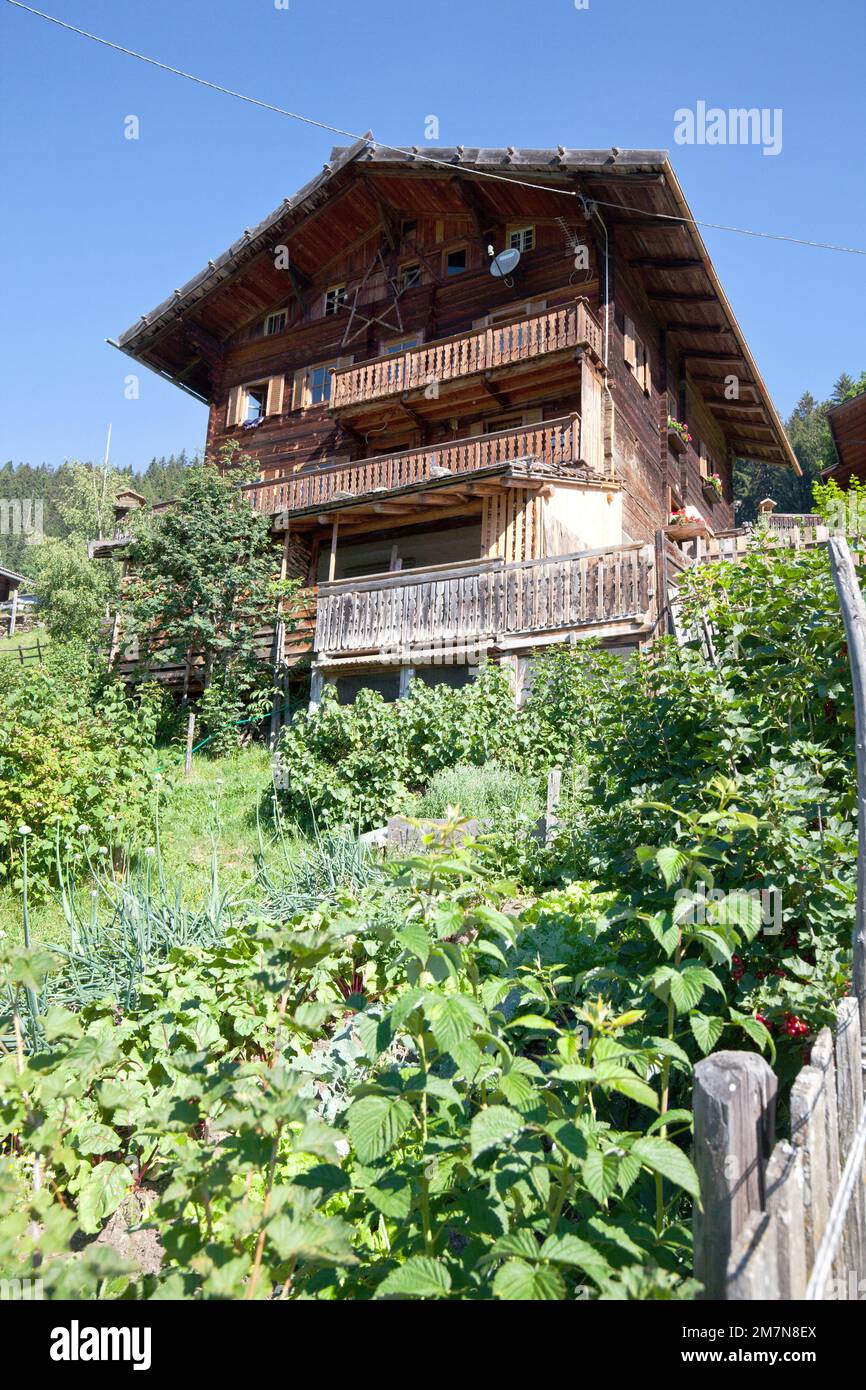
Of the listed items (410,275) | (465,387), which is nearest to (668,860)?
(465,387)

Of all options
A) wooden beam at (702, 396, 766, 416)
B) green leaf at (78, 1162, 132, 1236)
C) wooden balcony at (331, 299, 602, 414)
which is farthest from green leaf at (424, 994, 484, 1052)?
wooden beam at (702, 396, 766, 416)

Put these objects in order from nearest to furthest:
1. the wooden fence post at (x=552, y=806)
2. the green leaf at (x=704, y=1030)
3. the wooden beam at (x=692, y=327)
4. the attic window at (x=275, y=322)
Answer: the green leaf at (x=704, y=1030), the wooden fence post at (x=552, y=806), the wooden beam at (x=692, y=327), the attic window at (x=275, y=322)

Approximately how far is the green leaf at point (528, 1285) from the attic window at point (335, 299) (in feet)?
73.0

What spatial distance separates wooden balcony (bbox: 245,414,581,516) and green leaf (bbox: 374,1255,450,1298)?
506 inches

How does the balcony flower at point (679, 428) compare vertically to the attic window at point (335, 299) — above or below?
below

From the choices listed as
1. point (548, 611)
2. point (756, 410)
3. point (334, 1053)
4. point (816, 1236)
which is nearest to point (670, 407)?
point (756, 410)

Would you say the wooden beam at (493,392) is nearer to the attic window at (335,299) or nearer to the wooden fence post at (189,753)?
the attic window at (335,299)

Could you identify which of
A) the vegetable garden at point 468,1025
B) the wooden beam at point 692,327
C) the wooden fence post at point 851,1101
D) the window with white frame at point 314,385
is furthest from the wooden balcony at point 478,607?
the wooden beam at point 692,327

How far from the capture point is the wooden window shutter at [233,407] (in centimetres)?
2220

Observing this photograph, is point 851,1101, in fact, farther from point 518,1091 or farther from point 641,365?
point 641,365

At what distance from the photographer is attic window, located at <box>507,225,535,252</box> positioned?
1802 centimetres
